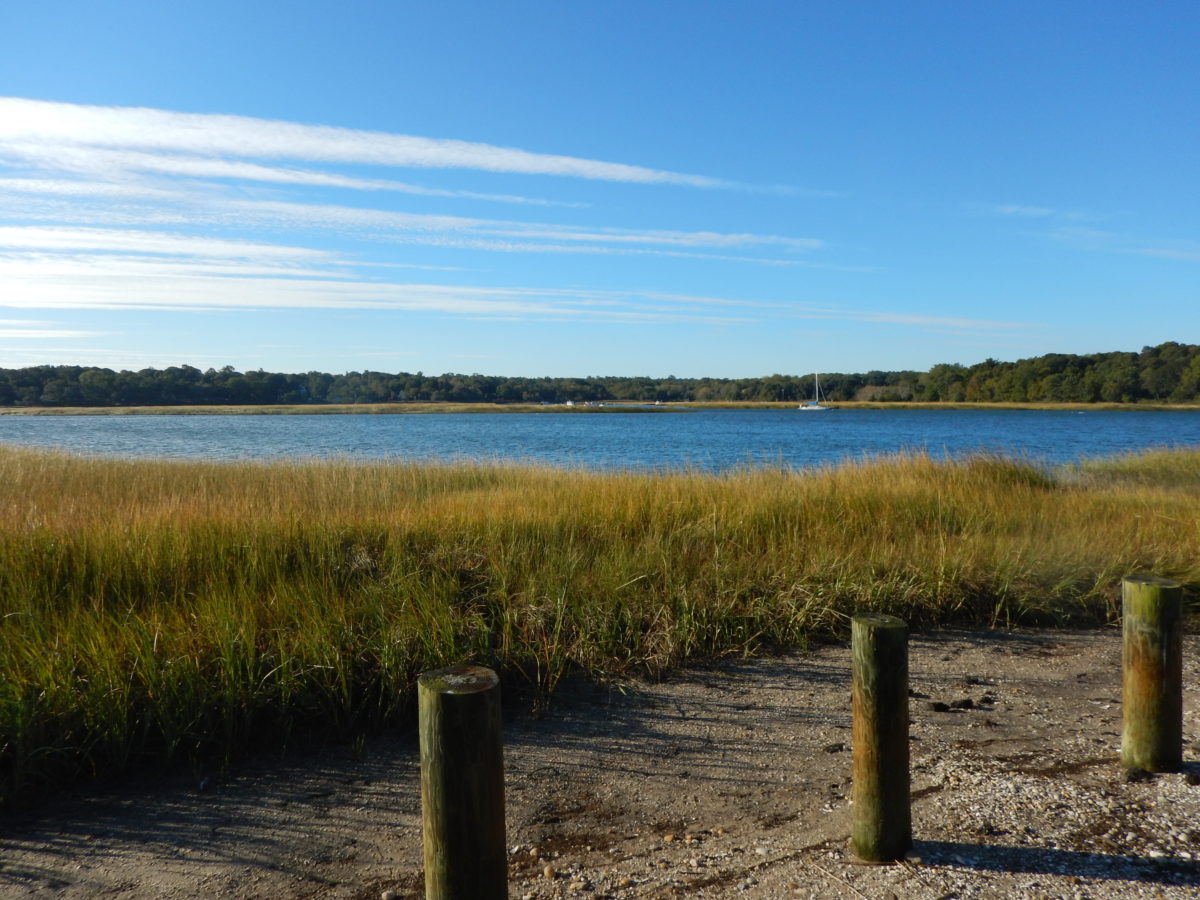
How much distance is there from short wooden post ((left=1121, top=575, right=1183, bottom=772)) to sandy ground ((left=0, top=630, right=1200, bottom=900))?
14cm

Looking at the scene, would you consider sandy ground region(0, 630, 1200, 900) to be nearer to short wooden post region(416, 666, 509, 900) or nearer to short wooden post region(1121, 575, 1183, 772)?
short wooden post region(1121, 575, 1183, 772)

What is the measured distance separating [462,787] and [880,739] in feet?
5.11

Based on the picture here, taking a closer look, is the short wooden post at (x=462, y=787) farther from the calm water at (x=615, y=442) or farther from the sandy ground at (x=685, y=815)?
the calm water at (x=615, y=442)

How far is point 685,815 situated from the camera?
374 cm

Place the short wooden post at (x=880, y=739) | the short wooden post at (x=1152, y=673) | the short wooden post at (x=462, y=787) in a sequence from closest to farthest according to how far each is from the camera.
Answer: the short wooden post at (x=462, y=787), the short wooden post at (x=880, y=739), the short wooden post at (x=1152, y=673)

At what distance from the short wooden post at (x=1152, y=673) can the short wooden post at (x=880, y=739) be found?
1.48 m

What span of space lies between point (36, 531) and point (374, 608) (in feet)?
10.8

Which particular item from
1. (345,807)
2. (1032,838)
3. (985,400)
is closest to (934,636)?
(1032,838)

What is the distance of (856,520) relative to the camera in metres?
8.92

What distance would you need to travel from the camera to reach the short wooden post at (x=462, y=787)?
239 cm

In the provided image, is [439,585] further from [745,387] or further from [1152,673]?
[745,387]

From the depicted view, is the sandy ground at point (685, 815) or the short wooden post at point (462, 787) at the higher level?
the short wooden post at point (462, 787)

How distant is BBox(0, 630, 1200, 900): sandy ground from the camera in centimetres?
320

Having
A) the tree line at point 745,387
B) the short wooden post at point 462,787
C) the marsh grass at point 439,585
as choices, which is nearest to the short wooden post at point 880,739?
the short wooden post at point 462,787
